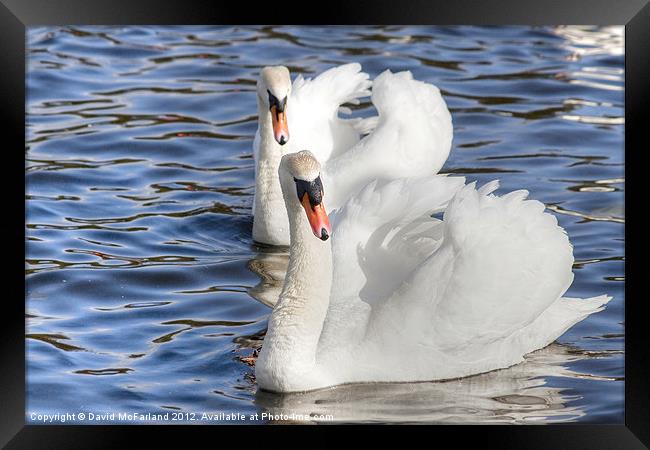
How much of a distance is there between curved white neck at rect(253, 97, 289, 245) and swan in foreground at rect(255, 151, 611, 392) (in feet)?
7.65

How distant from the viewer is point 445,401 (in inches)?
315

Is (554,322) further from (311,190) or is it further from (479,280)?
(311,190)

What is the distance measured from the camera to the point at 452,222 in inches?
318

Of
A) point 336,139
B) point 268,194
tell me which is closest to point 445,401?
point 268,194

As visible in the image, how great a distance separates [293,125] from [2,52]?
5.05 meters

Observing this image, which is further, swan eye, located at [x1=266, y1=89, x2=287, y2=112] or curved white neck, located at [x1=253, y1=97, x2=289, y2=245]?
curved white neck, located at [x1=253, y1=97, x2=289, y2=245]

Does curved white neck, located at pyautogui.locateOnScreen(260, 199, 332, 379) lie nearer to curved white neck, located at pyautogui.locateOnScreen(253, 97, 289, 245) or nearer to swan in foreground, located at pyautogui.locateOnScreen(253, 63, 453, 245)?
swan in foreground, located at pyautogui.locateOnScreen(253, 63, 453, 245)

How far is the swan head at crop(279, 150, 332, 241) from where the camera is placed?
25.3 feet

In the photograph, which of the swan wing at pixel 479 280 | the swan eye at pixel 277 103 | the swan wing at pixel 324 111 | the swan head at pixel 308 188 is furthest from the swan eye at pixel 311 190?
the swan wing at pixel 324 111

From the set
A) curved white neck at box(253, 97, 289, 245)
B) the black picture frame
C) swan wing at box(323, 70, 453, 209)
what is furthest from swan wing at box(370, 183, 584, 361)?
curved white neck at box(253, 97, 289, 245)

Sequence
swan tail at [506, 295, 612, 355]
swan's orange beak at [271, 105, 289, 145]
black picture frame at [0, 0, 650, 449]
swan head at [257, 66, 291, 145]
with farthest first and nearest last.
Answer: swan head at [257, 66, 291, 145] < swan's orange beak at [271, 105, 289, 145] < swan tail at [506, 295, 612, 355] < black picture frame at [0, 0, 650, 449]

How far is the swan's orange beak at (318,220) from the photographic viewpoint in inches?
302

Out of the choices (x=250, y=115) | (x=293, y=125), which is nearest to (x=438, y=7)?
(x=293, y=125)

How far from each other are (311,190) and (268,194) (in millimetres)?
3164
